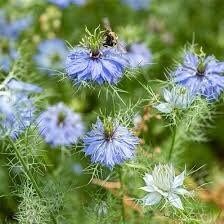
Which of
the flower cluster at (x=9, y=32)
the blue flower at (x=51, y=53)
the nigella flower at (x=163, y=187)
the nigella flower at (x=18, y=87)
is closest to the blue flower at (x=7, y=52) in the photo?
the flower cluster at (x=9, y=32)

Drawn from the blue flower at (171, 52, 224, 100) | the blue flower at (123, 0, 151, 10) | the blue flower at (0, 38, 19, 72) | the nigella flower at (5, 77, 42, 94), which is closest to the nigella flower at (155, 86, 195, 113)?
the blue flower at (171, 52, 224, 100)

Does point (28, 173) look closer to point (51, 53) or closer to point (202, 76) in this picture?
point (202, 76)

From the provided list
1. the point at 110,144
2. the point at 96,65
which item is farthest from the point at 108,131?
the point at 96,65

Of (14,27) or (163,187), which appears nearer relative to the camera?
(163,187)

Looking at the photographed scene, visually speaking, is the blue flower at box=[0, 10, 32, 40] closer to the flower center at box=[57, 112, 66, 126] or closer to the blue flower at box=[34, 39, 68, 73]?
the blue flower at box=[34, 39, 68, 73]

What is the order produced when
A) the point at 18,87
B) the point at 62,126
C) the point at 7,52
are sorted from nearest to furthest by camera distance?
the point at 18,87 < the point at 62,126 < the point at 7,52

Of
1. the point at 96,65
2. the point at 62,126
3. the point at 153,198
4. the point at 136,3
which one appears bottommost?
the point at 153,198

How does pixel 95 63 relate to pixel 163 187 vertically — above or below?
above
